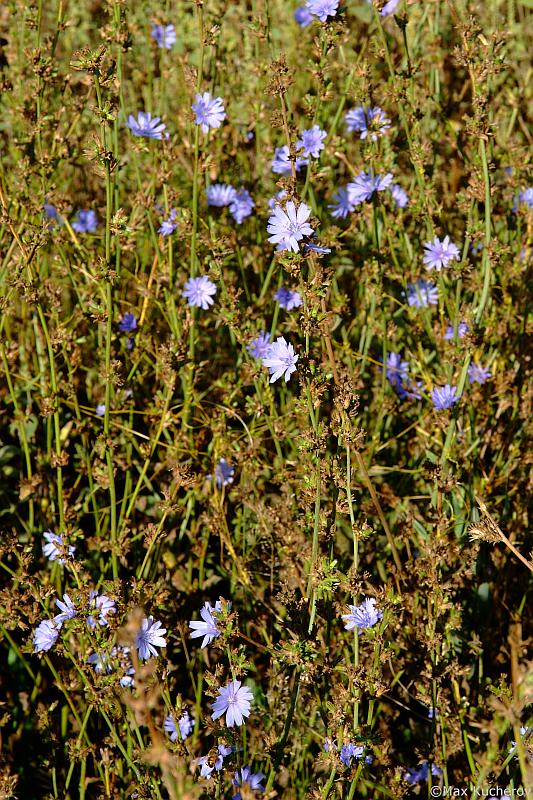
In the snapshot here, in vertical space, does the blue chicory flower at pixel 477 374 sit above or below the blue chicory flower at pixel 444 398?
above

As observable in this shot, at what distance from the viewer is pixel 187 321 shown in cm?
235

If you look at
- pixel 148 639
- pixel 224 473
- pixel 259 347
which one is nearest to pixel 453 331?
pixel 259 347

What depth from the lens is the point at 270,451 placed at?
264 centimetres

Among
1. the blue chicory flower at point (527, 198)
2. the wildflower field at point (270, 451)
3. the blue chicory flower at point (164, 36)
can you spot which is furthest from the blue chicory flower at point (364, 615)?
the blue chicory flower at point (164, 36)

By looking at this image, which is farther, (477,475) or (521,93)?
(521,93)

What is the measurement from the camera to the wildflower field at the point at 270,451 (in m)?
1.77

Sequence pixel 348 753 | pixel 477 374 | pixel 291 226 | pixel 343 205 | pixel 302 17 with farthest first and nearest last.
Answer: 1. pixel 302 17
2. pixel 343 205
3. pixel 477 374
4. pixel 348 753
5. pixel 291 226

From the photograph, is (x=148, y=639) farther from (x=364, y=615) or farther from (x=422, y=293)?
(x=422, y=293)

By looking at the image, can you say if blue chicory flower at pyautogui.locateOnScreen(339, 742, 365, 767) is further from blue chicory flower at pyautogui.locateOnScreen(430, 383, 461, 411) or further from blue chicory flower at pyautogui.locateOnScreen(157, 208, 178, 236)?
blue chicory flower at pyautogui.locateOnScreen(157, 208, 178, 236)

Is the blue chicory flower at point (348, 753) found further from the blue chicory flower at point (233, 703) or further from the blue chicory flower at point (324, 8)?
the blue chicory flower at point (324, 8)

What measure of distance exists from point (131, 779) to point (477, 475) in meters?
1.31

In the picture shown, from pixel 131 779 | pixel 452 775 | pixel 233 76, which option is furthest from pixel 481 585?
pixel 233 76

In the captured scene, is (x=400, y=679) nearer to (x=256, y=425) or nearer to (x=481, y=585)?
(x=481, y=585)

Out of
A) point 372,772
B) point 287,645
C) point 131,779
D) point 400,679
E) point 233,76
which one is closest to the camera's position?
point 287,645
